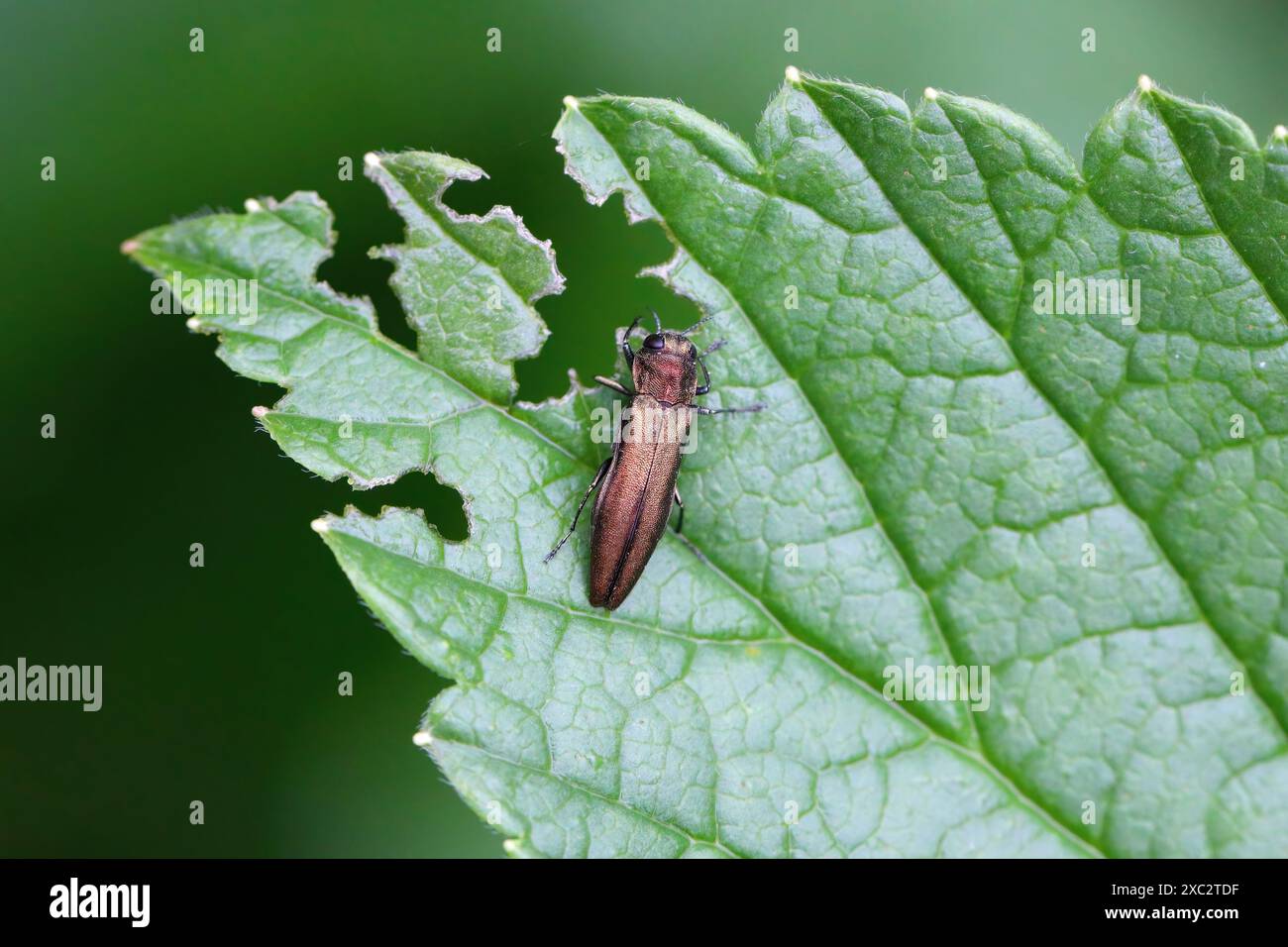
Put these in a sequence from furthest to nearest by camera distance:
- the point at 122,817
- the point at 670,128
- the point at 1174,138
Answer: the point at 122,817, the point at 670,128, the point at 1174,138

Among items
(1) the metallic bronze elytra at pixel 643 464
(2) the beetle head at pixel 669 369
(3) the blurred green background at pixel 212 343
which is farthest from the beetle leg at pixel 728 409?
(3) the blurred green background at pixel 212 343

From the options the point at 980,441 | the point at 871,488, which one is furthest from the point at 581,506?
the point at 980,441

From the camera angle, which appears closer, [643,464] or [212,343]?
[643,464]

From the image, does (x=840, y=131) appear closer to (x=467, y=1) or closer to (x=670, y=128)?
(x=670, y=128)

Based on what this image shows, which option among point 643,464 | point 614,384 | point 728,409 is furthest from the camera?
point 614,384

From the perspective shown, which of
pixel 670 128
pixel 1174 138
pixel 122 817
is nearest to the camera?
pixel 1174 138

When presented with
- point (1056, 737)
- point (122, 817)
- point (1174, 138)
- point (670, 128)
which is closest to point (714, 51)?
point (670, 128)

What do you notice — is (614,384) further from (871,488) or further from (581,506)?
(871,488)

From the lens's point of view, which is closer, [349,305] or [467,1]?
[349,305]
